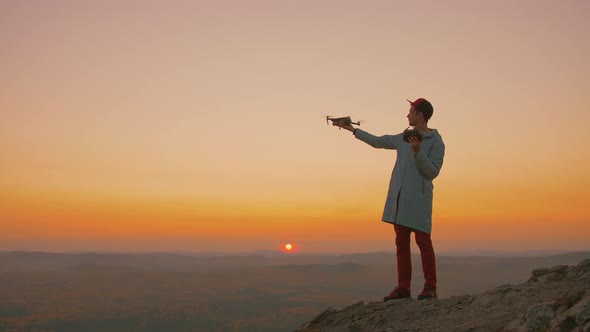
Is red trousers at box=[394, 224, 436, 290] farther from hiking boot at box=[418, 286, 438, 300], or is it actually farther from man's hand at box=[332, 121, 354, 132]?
man's hand at box=[332, 121, 354, 132]

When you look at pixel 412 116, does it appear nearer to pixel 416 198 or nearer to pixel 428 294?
pixel 416 198

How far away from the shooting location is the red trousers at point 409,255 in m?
6.34

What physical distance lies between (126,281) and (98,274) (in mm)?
21980

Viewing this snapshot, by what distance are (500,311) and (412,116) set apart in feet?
8.47

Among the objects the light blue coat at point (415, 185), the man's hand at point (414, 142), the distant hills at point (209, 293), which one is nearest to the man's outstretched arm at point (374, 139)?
the light blue coat at point (415, 185)

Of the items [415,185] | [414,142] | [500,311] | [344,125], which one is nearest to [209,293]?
[344,125]

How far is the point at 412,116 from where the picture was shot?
654cm

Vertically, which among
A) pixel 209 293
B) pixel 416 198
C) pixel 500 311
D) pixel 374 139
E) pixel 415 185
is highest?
pixel 374 139

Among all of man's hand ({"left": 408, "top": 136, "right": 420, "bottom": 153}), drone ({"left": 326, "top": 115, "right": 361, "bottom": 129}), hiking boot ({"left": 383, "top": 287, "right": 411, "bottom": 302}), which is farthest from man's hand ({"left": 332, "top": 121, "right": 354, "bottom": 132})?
hiking boot ({"left": 383, "top": 287, "right": 411, "bottom": 302})

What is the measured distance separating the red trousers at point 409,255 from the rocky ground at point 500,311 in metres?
0.30

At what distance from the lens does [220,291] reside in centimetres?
12088

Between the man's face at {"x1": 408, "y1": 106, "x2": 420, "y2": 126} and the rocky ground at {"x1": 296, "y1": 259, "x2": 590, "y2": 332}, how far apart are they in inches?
86.9

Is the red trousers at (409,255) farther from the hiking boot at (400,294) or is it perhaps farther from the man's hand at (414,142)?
the man's hand at (414,142)

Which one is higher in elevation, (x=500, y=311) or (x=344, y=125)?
(x=344, y=125)
